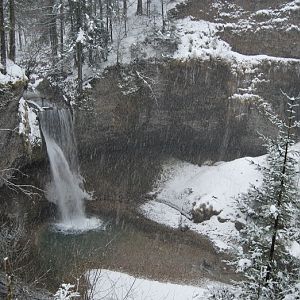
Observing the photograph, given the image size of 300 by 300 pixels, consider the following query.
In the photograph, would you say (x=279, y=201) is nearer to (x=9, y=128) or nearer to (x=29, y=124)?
(x=9, y=128)

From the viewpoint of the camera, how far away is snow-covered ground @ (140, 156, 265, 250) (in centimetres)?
2039

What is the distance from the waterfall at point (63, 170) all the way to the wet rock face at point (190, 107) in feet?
5.89

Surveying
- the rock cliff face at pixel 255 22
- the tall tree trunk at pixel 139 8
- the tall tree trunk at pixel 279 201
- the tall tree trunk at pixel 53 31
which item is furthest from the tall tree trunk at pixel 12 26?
the rock cliff face at pixel 255 22

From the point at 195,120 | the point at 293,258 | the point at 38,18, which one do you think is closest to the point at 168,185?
the point at 195,120

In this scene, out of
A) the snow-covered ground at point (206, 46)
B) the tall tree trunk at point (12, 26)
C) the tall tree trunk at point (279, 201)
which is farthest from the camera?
the snow-covered ground at point (206, 46)

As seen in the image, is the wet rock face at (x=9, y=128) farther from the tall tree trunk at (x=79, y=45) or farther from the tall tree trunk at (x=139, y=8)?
the tall tree trunk at (x=139, y=8)

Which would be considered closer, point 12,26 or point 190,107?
point 12,26

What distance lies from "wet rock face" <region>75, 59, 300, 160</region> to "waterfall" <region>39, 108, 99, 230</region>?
5.89 feet

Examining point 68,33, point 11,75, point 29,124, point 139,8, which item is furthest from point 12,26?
point 139,8

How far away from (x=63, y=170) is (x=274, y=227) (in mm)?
15388

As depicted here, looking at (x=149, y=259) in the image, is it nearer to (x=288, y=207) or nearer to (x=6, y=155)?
(x=6, y=155)

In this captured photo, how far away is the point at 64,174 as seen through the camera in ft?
70.9

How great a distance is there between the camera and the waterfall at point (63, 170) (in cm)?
2053

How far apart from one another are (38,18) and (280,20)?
16.2m
